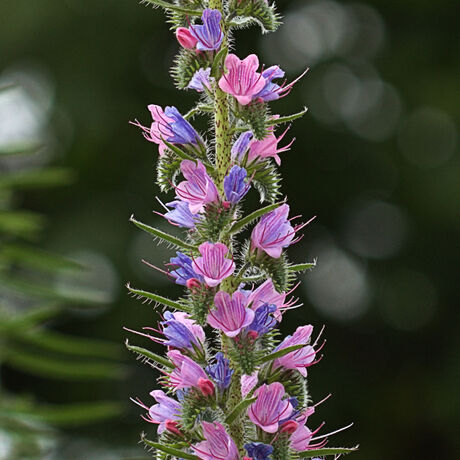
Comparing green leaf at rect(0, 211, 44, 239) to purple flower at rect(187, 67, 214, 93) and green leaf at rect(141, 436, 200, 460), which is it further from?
green leaf at rect(141, 436, 200, 460)

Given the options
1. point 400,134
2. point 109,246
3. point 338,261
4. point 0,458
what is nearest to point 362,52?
point 400,134

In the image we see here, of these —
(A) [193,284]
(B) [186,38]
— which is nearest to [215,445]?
(A) [193,284]

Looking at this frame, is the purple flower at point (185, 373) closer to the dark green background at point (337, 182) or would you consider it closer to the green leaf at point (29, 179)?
the green leaf at point (29, 179)

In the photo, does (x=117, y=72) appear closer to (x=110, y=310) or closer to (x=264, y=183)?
(x=110, y=310)

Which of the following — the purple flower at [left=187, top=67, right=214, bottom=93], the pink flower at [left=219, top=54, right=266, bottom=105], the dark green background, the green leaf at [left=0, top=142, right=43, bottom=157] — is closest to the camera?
the pink flower at [left=219, top=54, right=266, bottom=105]

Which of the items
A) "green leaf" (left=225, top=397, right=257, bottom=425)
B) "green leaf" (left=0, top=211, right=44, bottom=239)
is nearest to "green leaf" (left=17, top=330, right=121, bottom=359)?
"green leaf" (left=0, top=211, right=44, bottom=239)

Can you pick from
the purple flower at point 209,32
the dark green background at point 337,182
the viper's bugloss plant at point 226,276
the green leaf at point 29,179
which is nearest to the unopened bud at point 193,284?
the viper's bugloss plant at point 226,276

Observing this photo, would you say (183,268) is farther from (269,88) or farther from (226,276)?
(269,88)
